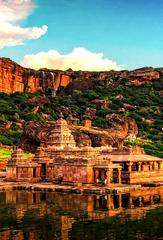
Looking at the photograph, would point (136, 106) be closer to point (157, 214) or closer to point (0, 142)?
point (0, 142)

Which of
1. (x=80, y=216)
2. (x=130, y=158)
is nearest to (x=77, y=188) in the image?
(x=130, y=158)

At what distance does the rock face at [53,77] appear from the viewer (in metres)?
111

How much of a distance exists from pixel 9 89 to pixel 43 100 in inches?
518

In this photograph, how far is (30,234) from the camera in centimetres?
2250

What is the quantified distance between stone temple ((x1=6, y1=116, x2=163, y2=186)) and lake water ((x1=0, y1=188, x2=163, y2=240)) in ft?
17.0

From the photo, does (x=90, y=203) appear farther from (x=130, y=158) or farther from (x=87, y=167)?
(x=130, y=158)

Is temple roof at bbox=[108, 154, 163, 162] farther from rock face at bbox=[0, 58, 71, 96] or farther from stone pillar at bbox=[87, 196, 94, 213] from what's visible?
rock face at bbox=[0, 58, 71, 96]

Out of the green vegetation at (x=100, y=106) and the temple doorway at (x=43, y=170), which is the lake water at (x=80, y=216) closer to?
the temple doorway at (x=43, y=170)

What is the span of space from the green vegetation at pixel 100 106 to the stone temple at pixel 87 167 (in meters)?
21.6

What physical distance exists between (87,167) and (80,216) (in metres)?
14.0

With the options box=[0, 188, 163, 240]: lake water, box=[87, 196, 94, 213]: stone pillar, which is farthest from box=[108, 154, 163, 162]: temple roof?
box=[87, 196, 94, 213]: stone pillar

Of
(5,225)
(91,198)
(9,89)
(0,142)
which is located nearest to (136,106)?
(9,89)

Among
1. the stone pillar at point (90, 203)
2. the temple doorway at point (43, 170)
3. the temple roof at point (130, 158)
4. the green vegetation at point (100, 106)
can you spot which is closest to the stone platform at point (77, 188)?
the stone pillar at point (90, 203)

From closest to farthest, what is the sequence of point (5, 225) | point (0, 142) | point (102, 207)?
point (5, 225)
point (102, 207)
point (0, 142)
